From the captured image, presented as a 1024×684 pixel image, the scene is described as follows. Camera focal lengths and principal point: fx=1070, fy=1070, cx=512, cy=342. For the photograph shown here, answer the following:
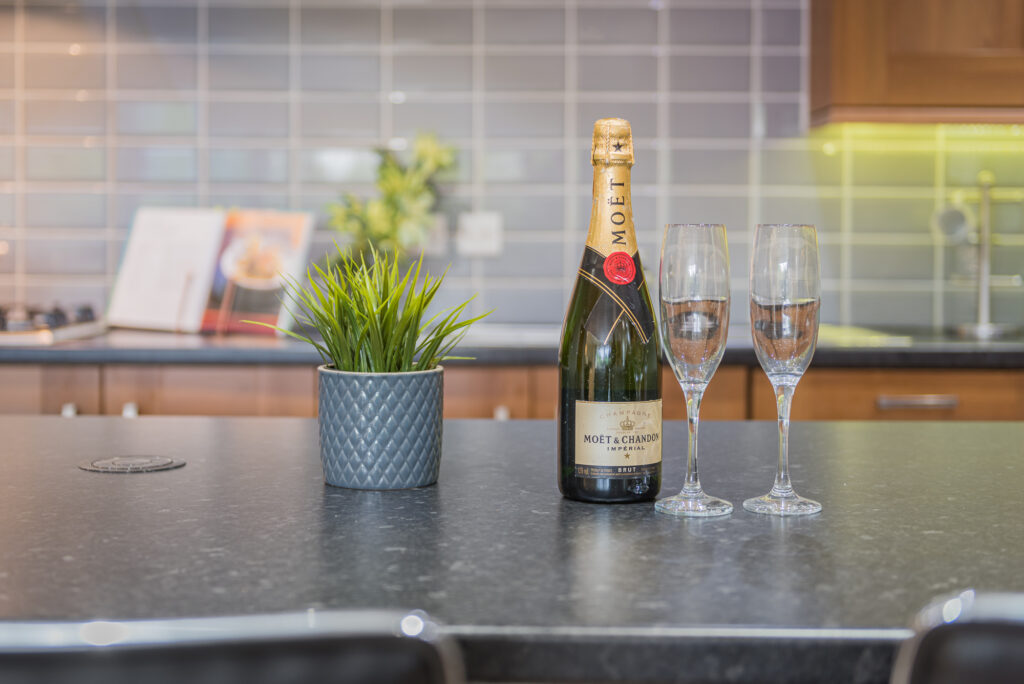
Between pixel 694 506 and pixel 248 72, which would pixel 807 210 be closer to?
pixel 248 72

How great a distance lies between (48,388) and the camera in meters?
2.15

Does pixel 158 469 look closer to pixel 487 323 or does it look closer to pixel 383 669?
pixel 383 669

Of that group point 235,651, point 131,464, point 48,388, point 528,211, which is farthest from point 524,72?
point 235,651

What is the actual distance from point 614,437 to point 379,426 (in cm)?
19

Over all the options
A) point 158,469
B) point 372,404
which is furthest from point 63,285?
point 372,404

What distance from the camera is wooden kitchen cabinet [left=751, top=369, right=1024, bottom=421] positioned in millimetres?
2113

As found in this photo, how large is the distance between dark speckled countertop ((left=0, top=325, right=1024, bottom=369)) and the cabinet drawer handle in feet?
0.20

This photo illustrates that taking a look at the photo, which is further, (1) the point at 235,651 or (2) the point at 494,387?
(2) the point at 494,387

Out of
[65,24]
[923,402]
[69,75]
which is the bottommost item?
[923,402]

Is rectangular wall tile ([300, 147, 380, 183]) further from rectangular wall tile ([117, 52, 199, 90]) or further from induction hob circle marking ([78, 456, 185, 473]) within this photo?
induction hob circle marking ([78, 456, 185, 473])

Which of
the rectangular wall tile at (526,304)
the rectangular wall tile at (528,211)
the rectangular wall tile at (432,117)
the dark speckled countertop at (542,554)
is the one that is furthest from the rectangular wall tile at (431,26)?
the dark speckled countertop at (542,554)

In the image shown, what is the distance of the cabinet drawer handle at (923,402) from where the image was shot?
2.12m

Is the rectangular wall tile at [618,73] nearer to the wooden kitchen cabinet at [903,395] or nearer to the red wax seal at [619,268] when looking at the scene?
the wooden kitchen cabinet at [903,395]

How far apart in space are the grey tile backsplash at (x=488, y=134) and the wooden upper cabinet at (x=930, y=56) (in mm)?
306
